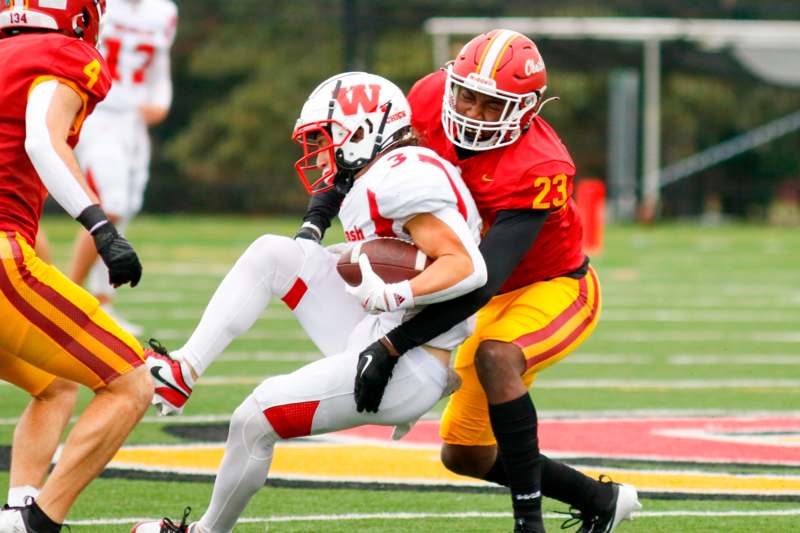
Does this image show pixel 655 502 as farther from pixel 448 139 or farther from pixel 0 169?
pixel 0 169

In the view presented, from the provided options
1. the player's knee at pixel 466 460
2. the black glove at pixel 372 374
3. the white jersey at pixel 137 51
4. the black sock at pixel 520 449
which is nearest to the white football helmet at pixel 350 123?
the black glove at pixel 372 374

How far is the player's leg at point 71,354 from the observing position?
390cm

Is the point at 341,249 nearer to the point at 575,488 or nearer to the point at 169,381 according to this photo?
the point at 169,381

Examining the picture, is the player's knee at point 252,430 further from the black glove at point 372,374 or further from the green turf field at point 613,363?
the green turf field at point 613,363

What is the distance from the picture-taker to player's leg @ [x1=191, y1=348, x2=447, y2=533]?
393 centimetres

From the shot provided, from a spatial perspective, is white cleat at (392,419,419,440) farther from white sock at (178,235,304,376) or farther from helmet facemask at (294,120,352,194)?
helmet facemask at (294,120,352,194)

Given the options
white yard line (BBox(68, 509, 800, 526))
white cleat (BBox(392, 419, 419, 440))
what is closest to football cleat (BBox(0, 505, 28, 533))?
white yard line (BBox(68, 509, 800, 526))

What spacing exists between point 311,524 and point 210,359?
2.32ft

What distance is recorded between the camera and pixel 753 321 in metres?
10.1

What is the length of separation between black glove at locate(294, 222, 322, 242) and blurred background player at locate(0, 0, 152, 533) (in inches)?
27.9

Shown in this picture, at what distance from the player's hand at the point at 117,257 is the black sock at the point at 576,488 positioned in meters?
1.39

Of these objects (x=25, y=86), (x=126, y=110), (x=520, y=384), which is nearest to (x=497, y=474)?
(x=520, y=384)

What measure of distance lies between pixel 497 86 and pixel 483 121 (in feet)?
0.35

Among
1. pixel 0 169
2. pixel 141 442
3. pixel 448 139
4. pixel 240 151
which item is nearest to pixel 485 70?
pixel 448 139
